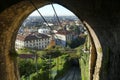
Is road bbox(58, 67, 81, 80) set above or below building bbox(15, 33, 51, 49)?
below

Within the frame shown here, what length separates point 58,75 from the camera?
2631 centimetres

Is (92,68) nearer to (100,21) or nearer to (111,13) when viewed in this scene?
(100,21)

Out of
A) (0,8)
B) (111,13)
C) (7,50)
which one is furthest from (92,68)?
(111,13)

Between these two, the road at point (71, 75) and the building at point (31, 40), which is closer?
the road at point (71, 75)

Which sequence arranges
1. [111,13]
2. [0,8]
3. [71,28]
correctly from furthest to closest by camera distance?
[71,28]
[0,8]
[111,13]

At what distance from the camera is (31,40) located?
42.9 m

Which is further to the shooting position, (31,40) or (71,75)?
(31,40)

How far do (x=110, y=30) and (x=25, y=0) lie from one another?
11.1 ft

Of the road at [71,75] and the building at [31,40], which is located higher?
the building at [31,40]

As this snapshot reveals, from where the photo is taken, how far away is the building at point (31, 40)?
132 feet

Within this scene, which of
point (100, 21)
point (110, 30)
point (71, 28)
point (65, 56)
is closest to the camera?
point (110, 30)

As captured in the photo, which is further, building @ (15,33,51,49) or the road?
building @ (15,33,51,49)

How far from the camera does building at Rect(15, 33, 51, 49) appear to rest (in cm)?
4016

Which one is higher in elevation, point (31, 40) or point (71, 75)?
point (31, 40)
